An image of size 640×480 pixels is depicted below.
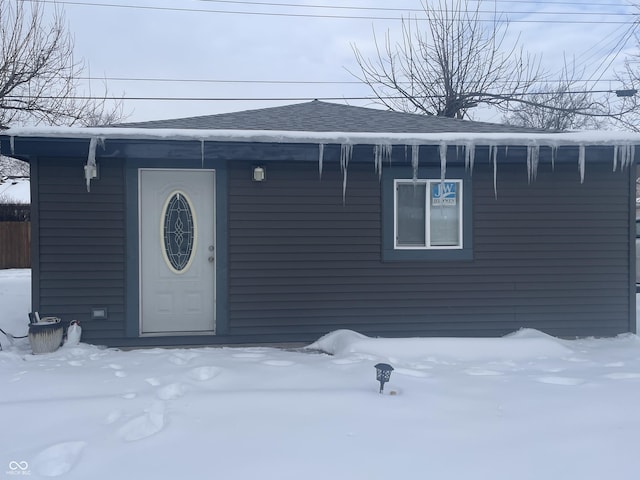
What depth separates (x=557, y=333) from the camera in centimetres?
668

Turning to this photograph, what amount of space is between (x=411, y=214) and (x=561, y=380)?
2.71m

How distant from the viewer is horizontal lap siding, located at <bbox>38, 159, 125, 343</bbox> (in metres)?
5.98

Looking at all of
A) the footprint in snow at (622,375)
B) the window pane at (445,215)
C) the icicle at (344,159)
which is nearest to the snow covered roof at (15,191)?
the icicle at (344,159)

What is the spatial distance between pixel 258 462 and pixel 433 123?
563 cm

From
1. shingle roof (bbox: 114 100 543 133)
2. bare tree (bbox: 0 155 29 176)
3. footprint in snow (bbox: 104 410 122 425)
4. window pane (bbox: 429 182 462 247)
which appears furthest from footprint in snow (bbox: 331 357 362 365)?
bare tree (bbox: 0 155 29 176)

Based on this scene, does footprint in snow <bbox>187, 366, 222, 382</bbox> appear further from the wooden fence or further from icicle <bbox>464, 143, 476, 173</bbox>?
the wooden fence

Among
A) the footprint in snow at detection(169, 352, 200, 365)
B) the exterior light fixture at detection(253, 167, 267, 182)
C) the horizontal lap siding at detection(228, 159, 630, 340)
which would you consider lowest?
the footprint in snow at detection(169, 352, 200, 365)

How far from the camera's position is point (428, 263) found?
6562mm

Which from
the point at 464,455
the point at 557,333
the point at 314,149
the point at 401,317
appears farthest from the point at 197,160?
the point at 557,333

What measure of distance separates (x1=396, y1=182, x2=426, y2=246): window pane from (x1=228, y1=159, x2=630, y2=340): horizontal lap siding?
1.03 feet

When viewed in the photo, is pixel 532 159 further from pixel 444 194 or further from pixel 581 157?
A: pixel 444 194

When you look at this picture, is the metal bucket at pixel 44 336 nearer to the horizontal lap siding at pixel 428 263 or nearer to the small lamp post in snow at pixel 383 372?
the horizontal lap siding at pixel 428 263

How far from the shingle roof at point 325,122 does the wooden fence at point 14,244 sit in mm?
11890

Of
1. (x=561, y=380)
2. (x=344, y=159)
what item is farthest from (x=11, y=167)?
(x=561, y=380)
